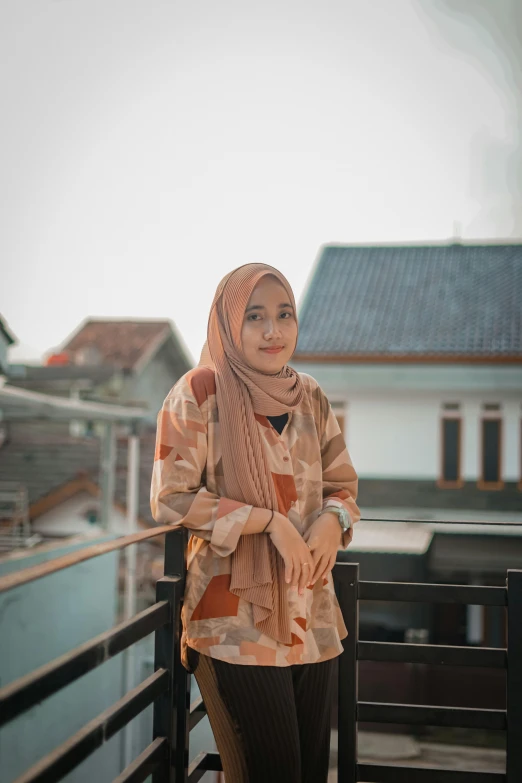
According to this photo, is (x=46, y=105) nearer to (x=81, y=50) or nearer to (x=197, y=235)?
(x=81, y=50)

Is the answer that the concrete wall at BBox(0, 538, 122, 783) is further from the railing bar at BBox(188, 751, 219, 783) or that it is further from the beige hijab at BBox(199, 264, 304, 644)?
the beige hijab at BBox(199, 264, 304, 644)

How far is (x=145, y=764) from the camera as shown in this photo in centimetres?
115

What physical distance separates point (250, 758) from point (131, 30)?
44.1 feet

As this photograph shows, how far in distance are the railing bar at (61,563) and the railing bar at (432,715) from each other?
1.83ft

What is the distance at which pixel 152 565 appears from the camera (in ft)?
33.9

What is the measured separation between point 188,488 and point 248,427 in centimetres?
13

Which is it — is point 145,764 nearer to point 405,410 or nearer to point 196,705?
point 196,705

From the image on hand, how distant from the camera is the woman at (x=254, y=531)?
42.9 inches

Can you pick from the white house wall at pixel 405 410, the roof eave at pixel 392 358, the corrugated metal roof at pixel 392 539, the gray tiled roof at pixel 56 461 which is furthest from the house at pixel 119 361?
the corrugated metal roof at pixel 392 539

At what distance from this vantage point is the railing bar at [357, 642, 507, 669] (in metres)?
1.38

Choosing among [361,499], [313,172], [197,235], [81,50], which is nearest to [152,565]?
[361,499]

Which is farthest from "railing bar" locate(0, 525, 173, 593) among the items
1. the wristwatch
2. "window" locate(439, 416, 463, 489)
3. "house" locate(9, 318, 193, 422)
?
"house" locate(9, 318, 193, 422)

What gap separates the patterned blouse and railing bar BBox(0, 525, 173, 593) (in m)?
0.07

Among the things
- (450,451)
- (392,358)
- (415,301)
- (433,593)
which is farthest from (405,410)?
(433,593)
